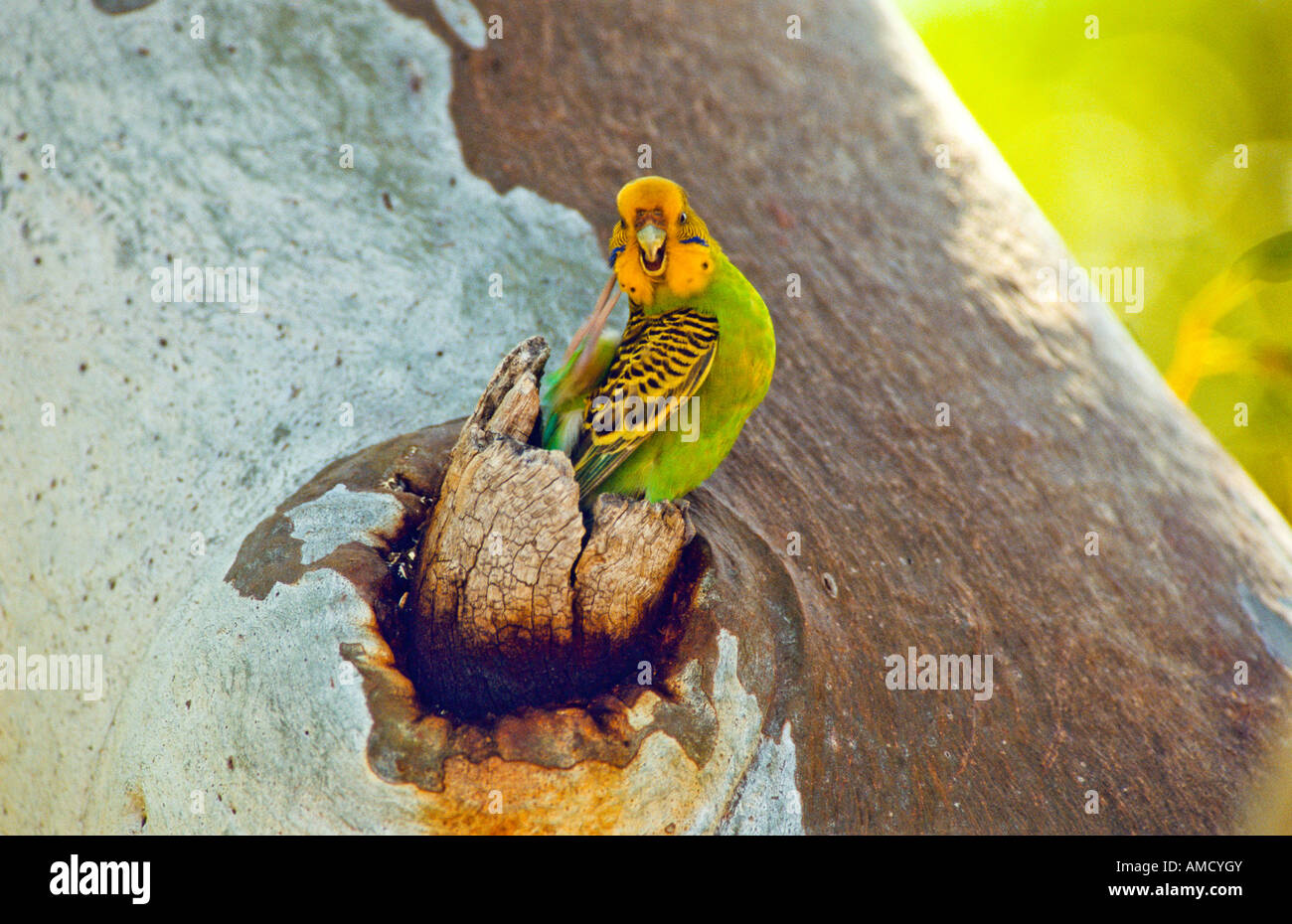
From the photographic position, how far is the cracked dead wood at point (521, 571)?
5.03 ft

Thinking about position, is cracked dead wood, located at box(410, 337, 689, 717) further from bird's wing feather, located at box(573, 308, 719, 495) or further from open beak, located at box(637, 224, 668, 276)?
open beak, located at box(637, 224, 668, 276)

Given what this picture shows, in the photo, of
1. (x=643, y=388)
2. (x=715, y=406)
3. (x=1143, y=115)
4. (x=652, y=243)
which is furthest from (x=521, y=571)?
(x=1143, y=115)

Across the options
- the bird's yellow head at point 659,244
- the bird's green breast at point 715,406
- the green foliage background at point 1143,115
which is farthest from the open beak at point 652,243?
the green foliage background at point 1143,115

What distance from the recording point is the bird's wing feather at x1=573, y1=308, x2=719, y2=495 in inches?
69.1

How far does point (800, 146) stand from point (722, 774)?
1.74 m

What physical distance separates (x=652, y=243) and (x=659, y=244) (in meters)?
0.02

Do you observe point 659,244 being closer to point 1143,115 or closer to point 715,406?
point 715,406

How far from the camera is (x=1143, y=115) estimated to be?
6.78m

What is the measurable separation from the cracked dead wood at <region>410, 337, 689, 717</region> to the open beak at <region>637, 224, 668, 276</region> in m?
0.32

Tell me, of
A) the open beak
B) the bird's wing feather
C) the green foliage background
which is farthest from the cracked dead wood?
the green foliage background
